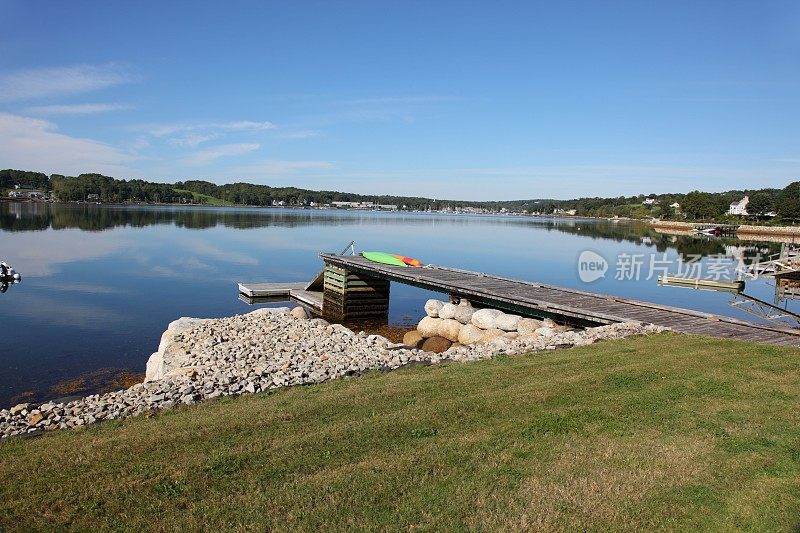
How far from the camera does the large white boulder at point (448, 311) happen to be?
69.3 ft

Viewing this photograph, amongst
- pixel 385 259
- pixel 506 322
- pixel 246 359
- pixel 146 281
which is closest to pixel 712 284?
pixel 385 259

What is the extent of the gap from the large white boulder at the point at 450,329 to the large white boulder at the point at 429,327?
275mm

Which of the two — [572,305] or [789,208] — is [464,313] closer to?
[572,305]

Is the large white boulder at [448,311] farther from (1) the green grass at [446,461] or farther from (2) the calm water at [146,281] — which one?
(1) the green grass at [446,461]

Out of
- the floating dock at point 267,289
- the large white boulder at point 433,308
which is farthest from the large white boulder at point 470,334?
the floating dock at point 267,289

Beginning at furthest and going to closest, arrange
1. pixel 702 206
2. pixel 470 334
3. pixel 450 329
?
pixel 702 206, pixel 450 329, pixel 470 334

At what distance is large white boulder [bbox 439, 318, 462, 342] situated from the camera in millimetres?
20422

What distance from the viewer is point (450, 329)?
812 inches

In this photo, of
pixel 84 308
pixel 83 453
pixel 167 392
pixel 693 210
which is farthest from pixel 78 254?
pixel 693 210

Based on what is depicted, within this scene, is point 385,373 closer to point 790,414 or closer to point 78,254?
point 790,414

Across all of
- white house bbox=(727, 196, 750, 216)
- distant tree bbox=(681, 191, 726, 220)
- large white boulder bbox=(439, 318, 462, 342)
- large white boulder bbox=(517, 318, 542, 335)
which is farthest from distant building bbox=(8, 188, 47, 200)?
white house bbox=(727, 196, 750, 216)

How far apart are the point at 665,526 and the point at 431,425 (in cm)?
315

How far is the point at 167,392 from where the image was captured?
10.2m

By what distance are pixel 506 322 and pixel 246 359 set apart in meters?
8.42
